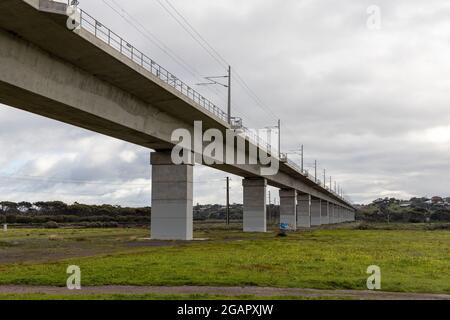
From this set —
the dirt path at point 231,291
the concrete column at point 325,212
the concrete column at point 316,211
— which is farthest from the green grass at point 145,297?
the concrete column at point 325,212

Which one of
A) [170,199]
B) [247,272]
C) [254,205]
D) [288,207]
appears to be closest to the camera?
[247,272]

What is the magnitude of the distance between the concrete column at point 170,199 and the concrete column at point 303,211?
7463 cm

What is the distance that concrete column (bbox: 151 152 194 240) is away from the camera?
45.6 meters

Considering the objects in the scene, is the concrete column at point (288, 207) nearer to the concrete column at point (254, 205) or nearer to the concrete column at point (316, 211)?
the concrete column at point (254, 205)

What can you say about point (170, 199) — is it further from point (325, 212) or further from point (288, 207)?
point (325, 212)

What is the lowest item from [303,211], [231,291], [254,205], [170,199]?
[231,291]

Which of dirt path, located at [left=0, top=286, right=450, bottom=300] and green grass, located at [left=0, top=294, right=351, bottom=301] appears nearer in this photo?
green grass, located at [left=0, top=294, right=351, bottom=301]

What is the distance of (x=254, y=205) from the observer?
2953 inches

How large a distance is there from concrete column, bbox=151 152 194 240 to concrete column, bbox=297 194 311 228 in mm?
74633

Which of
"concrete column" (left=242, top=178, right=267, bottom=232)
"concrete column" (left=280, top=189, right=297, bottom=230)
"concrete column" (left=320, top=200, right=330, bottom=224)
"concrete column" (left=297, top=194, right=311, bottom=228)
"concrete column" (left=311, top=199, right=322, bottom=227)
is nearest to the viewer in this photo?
"concrete column" (left=242, top=178, right=267, bottom=232)

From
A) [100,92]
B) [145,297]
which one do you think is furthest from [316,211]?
[145,297]

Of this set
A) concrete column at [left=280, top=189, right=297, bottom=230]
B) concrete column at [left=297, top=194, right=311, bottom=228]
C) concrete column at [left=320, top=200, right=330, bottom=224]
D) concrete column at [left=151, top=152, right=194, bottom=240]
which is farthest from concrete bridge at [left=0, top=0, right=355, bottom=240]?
concrete column at [left=320, top=200, right=330, bottom=224]

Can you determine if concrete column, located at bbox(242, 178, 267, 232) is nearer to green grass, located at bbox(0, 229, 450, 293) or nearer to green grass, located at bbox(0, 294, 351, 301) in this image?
green grass, located at bbox(0, 229, 450, 293)

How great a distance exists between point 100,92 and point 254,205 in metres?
47.1
